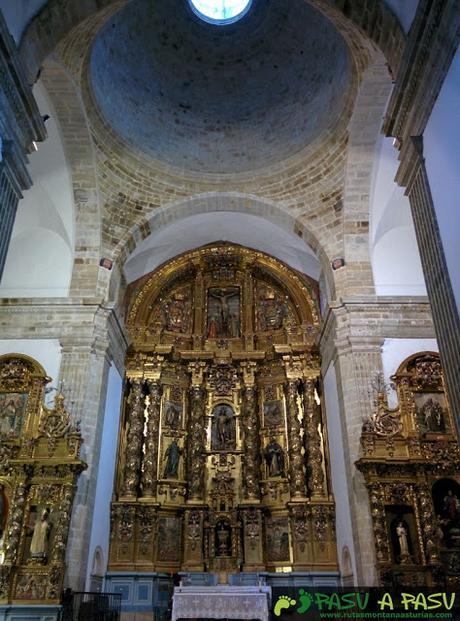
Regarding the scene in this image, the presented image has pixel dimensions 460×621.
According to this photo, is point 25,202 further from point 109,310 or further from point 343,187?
point 343,187

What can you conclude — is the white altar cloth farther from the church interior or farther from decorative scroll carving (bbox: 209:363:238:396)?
decorative scroll carving (bbox: 209:363:238:396)

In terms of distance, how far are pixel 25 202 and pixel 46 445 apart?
523 cm

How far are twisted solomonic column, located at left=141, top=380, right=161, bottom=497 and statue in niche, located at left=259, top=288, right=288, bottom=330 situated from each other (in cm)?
346

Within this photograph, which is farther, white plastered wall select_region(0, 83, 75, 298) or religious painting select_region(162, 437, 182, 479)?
religious painting select_region(162, 437, 182, 479)

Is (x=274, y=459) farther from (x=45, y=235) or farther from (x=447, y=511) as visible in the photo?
(x=45, y=235)

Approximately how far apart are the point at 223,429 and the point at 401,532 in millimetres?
5355

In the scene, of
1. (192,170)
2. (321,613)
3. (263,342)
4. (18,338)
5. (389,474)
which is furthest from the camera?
(263,342)

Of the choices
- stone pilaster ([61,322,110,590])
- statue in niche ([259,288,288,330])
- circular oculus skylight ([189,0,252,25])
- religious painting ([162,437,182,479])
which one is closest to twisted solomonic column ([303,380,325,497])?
statue in niche ([259,288,288,330])

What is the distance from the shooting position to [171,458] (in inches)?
540

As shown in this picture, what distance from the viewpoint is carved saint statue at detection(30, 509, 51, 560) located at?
9875 millimetres

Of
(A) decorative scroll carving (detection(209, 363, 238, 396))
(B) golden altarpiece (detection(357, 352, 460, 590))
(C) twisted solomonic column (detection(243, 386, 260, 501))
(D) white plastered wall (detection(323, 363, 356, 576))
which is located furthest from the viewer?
(A) decorative scroll carving (detection(209, 363, 238, 396))

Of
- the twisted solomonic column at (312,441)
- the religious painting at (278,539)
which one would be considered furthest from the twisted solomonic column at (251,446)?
the twisted solomonic column at (312,441)

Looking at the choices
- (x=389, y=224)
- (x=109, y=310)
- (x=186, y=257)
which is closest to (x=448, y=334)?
(x=389, y=224)

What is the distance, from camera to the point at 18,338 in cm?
1220
